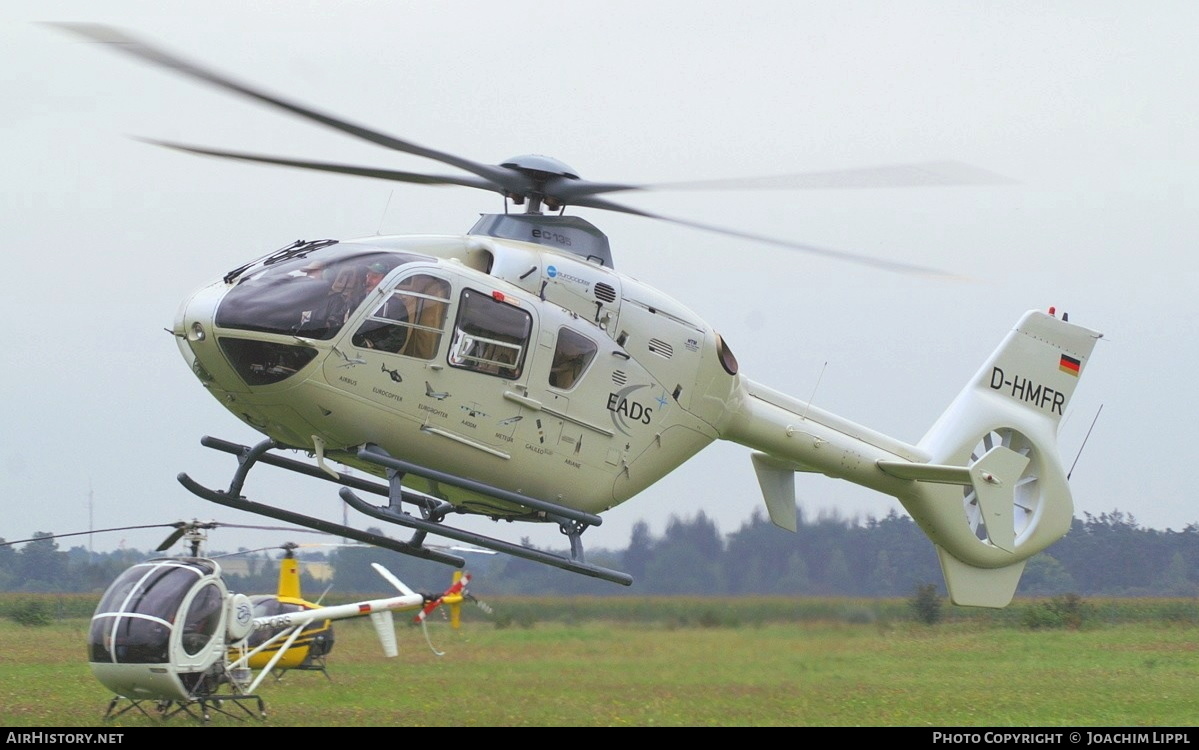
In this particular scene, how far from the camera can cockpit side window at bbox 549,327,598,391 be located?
12555 mm

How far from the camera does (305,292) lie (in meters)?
11.3

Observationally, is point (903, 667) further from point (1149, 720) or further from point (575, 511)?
point (575, 511)

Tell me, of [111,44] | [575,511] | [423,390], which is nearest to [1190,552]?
[575,511]

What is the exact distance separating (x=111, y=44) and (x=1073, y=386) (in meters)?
12.1

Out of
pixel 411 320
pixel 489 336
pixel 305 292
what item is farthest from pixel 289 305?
pixel 489 336

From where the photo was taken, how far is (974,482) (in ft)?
49.6

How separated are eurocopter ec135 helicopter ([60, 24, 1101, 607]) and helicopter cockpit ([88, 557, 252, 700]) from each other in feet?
12.3

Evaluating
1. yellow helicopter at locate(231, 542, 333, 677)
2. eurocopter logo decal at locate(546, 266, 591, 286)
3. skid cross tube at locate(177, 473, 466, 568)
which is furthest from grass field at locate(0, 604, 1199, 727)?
eurocopter logo decal at locate(546, 266, 591, 286)

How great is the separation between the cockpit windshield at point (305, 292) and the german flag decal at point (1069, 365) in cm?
907

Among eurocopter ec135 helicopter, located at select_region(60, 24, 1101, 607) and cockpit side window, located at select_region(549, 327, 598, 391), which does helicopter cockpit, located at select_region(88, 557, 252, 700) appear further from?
cockpit side window, located at select_region(549, 327, 598, 391)

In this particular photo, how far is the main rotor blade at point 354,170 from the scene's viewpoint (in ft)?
37.5

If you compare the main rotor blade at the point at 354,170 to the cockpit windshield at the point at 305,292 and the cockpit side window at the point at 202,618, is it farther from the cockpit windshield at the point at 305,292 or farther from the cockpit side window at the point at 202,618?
the cockpit side window at the point at 202,618

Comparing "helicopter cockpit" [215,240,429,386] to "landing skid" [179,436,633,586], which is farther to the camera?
"landing skid" [179,436,633,586]

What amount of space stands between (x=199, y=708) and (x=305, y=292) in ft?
26.6
